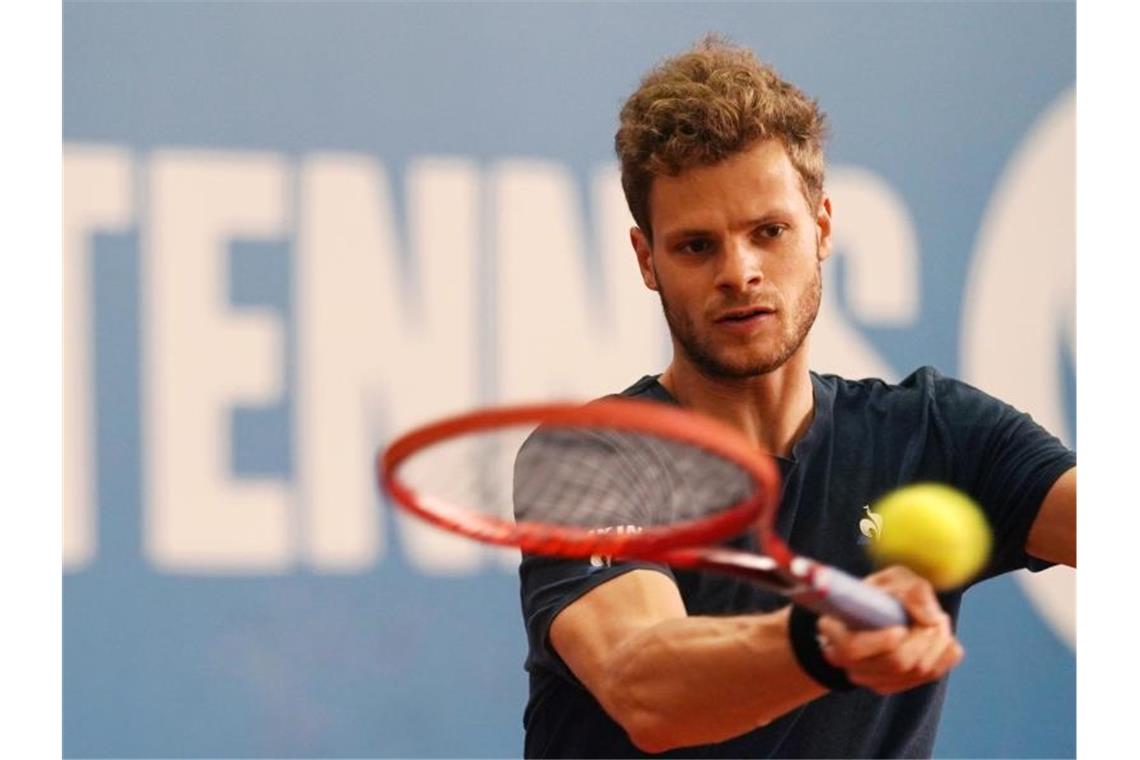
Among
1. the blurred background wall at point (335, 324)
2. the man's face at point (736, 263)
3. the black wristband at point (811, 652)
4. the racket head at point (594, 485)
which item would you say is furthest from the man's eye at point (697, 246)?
the blurred background wall at point (335, 324)

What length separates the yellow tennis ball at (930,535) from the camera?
1.45m

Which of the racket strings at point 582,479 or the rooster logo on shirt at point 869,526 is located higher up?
the racket strings at point 582,479

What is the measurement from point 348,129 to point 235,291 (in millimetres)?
312

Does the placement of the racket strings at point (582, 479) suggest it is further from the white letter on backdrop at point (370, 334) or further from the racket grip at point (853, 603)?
the white letter on backdrop at point (370, 334)

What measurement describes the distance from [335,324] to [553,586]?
102 cm

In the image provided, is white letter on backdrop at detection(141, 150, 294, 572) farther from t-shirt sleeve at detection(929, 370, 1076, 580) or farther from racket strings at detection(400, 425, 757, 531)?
t-shirt sleeve at detection(929, 370, 1076, 580)

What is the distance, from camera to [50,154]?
→ 98.8 inches

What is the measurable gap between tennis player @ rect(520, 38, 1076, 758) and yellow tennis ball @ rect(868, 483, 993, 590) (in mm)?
252

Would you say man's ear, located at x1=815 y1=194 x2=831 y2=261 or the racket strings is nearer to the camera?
the racket strings

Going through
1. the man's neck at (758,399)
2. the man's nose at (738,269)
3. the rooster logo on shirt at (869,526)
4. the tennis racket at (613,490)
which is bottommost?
the rooster logo on shirt at (869,526)

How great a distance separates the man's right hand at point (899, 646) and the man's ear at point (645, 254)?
2.23 feet

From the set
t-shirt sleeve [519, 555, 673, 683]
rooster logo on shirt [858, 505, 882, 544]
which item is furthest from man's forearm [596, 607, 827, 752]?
rooster logo on shirt [858, 505, 882, 544]

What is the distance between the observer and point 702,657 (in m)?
1.48

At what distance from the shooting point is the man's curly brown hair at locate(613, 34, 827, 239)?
1.87 meters
